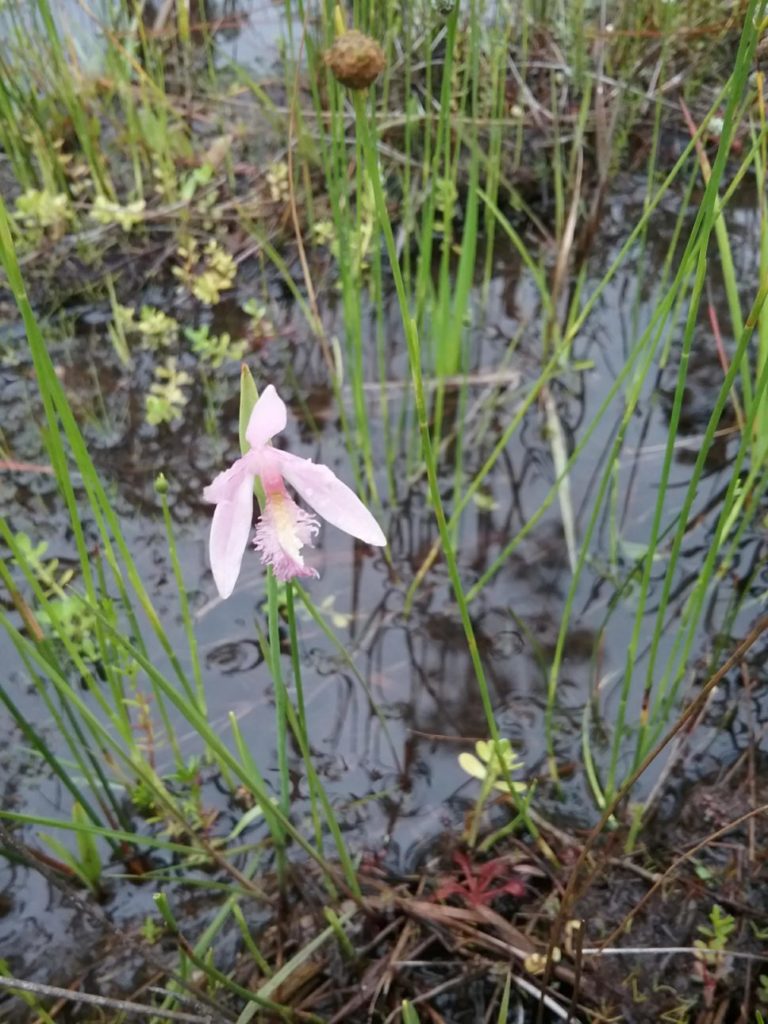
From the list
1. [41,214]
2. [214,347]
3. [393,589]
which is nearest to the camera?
[393,589]

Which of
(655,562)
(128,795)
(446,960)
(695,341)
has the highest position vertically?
(695,341)

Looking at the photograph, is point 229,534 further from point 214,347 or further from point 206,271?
point 206,271

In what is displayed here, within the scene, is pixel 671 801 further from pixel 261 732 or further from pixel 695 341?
pixel 695 341

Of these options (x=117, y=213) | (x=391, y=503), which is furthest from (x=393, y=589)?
(x=117, y=213)

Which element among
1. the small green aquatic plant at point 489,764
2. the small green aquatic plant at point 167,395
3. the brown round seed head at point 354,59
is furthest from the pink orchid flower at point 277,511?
the small green aquatic plant at point 167,395

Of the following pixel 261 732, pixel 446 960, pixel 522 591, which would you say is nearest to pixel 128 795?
pixel 261 732

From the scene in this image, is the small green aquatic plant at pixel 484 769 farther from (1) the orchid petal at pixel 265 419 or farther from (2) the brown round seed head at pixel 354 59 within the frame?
(2) the brown round seed head at pixel 354 59
